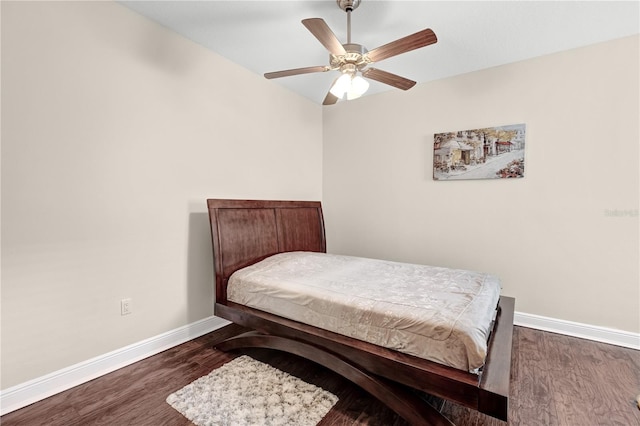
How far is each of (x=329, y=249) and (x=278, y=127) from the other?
70.9 inches

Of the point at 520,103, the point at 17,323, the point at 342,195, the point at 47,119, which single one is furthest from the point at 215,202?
the point at 520,103

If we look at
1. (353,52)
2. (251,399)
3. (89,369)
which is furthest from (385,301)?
(89,369)

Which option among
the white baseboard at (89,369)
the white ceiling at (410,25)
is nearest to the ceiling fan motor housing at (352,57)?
the white ceiling at (410,25)

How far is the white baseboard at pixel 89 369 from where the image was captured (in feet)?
5.64

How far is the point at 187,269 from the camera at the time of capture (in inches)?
103

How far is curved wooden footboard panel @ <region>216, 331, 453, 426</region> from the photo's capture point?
1416 millimetres

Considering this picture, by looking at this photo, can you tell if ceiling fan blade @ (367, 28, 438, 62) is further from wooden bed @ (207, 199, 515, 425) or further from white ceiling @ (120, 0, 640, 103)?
wooden bed @ (207, 199, 515, 425)

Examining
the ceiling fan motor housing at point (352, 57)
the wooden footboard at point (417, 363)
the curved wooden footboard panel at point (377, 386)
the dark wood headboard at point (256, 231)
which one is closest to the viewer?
the wooden footboard at point (417, 363)

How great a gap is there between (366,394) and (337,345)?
0.44m

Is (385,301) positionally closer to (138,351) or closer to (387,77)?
(387,77)

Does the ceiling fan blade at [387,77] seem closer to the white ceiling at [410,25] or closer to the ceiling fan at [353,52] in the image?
the ceiling fan at [353,52]

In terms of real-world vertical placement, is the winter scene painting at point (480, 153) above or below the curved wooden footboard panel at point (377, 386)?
above

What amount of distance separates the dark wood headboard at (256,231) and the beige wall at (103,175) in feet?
1.06

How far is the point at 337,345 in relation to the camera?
1706 mm
